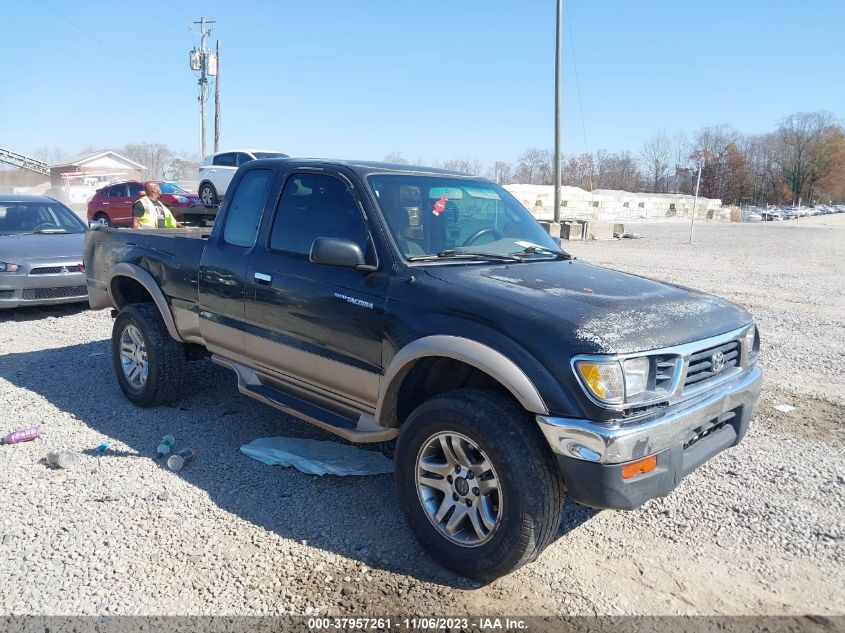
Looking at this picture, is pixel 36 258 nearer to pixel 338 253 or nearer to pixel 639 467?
pixel 338 253

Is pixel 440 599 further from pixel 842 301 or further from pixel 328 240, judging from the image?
pixel 842 301

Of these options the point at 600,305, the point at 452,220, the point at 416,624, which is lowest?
the point at 416,624

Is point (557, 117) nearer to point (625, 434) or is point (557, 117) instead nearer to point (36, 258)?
point (36, 258)

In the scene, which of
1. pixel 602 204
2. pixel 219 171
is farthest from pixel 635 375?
pixel 602 204

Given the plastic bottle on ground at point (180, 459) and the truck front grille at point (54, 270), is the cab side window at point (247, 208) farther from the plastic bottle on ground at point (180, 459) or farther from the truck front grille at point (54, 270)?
the truck front grille at point (54, 270)

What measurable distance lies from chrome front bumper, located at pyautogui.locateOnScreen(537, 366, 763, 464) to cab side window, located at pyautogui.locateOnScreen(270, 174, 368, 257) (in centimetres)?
163

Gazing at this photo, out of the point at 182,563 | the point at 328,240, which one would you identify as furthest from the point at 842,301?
the point at 182,563

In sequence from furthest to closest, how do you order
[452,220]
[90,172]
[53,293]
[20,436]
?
[90,172]
[53,293]
[20,436]
[452,220]

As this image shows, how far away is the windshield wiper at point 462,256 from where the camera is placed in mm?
3641

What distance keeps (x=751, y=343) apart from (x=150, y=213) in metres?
8.00

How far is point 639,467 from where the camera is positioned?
110 inches

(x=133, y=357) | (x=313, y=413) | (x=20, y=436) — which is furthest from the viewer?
(x=133, y=357)

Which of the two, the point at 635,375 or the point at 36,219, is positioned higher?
the point at 36,219

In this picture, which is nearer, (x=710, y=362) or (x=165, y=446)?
(x=710, y=362)
